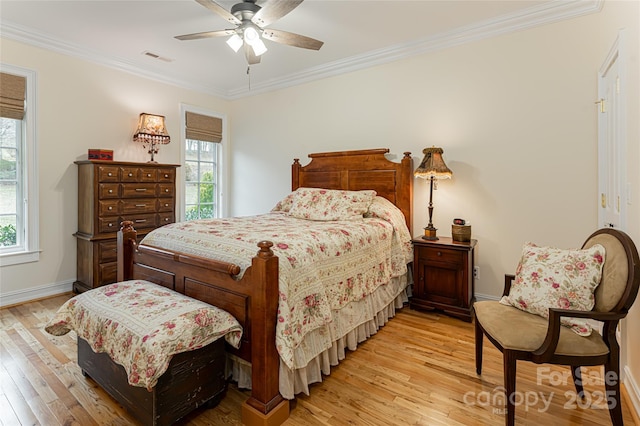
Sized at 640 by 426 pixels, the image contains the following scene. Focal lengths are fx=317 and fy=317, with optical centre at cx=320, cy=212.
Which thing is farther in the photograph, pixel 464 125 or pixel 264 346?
pixel 464 125

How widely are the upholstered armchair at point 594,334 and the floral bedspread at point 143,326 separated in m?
1.44

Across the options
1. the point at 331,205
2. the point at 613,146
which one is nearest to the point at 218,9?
the point at 331,205

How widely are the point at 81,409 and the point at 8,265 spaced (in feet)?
8.35

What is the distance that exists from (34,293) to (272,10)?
12.7ft

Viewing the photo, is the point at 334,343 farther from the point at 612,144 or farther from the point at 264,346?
the point at 612,144

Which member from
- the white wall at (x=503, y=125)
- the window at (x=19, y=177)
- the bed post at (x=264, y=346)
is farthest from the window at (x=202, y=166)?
the bed post at (x=264, y=346)

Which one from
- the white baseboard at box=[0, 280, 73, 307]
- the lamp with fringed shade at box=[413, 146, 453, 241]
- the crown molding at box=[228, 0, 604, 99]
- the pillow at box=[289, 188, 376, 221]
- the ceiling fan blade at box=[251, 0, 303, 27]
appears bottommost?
the white baseboard at box=[0, 280, 73, 307]

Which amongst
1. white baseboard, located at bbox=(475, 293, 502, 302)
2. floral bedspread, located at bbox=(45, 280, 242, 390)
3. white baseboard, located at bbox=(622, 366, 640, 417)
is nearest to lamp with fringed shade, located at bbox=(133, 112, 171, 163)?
floral bedspread, located at bbox=(45, 280, 242, 390)

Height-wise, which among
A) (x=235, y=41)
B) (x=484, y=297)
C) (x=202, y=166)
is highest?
(x=235, y=41)

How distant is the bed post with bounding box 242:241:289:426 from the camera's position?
1.63 m

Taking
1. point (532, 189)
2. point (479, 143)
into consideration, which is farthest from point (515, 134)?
point (532, 189)

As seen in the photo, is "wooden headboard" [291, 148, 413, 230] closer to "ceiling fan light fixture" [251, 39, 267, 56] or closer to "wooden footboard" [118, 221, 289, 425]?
"ceiling fan light fixture" [251, 39, 267, 56]

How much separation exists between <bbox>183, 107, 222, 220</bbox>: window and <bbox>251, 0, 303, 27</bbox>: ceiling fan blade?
2838 mm

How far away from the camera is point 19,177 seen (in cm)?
346
